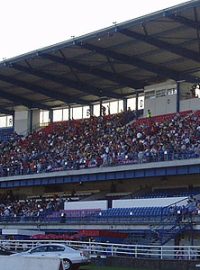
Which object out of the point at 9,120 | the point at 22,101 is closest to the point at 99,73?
the point at 22,101

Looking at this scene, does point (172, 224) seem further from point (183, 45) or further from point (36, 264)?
point (36, 264)

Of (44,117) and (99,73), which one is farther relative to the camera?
(44,117)

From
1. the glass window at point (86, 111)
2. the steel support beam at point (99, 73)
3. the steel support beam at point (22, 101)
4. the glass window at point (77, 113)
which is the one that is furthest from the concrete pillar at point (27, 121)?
the steel support beam at point (99, 73)

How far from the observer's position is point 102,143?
5338 cm

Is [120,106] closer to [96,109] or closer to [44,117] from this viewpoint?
[96,109]

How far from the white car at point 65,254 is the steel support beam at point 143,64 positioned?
21282 millimetres

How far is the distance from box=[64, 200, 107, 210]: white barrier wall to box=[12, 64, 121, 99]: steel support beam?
11.9 m

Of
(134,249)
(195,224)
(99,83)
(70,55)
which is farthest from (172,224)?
(99,83)

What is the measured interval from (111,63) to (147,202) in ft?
44.6

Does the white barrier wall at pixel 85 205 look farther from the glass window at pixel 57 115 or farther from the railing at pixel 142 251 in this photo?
the glass window at pixel 57 115

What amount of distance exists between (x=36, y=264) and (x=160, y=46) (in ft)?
93.1

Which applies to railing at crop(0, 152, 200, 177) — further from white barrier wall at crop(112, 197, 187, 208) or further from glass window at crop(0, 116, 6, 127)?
glass window at crop(0, 116, 6, 127)

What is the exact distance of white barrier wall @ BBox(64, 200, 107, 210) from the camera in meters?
46.7

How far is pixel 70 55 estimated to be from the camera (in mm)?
51719
